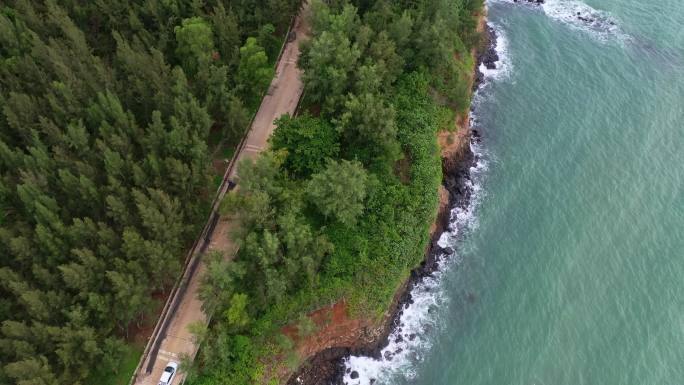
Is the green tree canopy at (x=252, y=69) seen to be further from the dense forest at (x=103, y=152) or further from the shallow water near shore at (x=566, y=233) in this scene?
the shallow water near shore at (x=566, y=233)

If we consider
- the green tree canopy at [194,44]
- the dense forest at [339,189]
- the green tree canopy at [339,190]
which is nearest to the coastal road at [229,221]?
the dense forest at [339,189]

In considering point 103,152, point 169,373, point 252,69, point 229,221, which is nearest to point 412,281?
point 229,221

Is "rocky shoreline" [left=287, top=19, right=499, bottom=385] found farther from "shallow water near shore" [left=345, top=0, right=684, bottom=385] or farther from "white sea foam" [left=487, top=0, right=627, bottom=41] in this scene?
"white sea foam" [left=487, top=0, right=627, bottom=41]

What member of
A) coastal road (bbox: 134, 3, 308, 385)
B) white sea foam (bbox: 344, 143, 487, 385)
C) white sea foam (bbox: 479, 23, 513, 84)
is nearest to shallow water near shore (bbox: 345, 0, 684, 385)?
white sea foam (bbox: 344, 143, 487, 385)

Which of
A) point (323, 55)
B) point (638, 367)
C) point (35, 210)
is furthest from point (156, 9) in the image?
point (638, 367)

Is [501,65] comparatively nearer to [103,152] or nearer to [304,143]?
[304,143]
